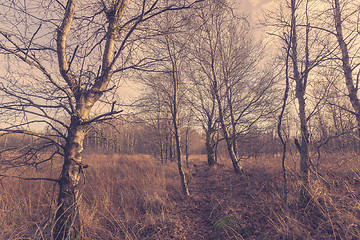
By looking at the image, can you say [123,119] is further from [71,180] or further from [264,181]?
[264,181]

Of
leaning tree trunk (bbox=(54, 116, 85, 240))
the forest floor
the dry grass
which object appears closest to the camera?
leaning tree trunk (bbox=(54, 116, 85, 240))

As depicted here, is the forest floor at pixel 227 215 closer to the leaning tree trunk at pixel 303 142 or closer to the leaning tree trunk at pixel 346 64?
the leaning tree trunk at pixel 303 142

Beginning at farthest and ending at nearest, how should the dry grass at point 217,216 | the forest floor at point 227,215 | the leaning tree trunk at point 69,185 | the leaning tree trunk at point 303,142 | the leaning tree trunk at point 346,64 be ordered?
1. the leaning tree trunk at point 346,64
2. the leaning tree trunk at point 303,142
3. the forest floor at point 227,215
4. the dry grass at point 217,216
5. the leaning tree trunk at point 69,185

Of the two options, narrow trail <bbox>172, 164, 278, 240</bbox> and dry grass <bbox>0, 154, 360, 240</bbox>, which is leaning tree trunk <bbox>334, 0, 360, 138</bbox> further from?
narrow trail <bbox>172, 164, 278, 240</bbox>

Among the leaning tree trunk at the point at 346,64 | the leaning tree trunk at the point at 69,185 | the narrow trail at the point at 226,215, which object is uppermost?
the leaning tree trunk at the point at 346,64

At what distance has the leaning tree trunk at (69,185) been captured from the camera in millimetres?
2139

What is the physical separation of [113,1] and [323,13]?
6.30 meters

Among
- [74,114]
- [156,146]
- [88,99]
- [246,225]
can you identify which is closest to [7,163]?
[74,114]

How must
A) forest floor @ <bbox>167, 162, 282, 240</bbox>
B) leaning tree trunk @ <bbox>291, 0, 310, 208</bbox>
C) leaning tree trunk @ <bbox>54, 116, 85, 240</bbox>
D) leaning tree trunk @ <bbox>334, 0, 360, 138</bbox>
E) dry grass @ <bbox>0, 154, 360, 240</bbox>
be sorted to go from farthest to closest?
leaning tree trunk @ <bbox>334, 0, 360, 138</bbox> → leaning tree trunk @ <bbox>291, 0, 310, 208</bbox> → forest floor @ <bbox>167, 162, 282, 240</bbox> → dry grass @ <bbox>0, 154, 360, 240</bbox> → leaning tree trunk @ <bbox>54, 116, 85, 240</bbox>

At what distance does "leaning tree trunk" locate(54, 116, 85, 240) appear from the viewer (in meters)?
2.14

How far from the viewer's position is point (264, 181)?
4.84 meters

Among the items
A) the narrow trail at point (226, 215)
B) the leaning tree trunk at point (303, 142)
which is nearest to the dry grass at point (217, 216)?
the narrow trail at point (226, 215)

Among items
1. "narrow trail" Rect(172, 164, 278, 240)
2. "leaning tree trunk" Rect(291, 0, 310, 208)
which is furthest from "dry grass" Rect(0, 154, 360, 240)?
"leaning tree trunk" Rect(291, 0, 310, 208)

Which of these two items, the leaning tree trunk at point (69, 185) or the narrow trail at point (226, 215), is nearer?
the leaning tree trunk at point (69, 185)
